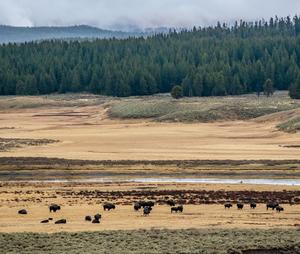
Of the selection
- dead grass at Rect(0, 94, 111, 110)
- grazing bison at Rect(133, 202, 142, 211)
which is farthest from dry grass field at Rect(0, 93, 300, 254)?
dead grass at Rect(0, 94, 111, 110)

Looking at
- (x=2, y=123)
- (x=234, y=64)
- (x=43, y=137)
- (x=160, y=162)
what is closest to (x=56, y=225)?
(x=160, y=162)

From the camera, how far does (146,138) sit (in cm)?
9188

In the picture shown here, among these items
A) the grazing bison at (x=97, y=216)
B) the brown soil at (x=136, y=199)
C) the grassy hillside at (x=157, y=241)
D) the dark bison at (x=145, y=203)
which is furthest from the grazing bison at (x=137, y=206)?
the grassy hillside at (x=157, y=241)

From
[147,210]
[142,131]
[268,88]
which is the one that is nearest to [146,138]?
[142,131]

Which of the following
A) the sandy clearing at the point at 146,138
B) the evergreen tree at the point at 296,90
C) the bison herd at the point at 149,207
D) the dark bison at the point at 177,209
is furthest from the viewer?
the evergreen tree at the point at 296,90

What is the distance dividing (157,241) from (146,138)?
5945 cm

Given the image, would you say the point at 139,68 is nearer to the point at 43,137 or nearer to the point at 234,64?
the point at 234,64

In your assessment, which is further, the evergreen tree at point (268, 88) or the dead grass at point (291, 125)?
the evergreen tree at point (268, 88)

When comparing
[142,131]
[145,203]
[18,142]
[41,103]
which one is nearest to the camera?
[145,203]

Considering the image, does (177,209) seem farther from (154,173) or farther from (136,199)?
(154,173)

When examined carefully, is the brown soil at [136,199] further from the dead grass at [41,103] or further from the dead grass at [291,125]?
the dead grass at [41,103]

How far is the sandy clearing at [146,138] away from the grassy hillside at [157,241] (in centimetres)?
3625

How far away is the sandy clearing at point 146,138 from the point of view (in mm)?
74250

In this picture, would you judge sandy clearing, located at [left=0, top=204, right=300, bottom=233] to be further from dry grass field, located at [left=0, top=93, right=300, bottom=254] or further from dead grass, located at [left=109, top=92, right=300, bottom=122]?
dead grass, located at [left=109, top=92, right=300, bottom=122]
